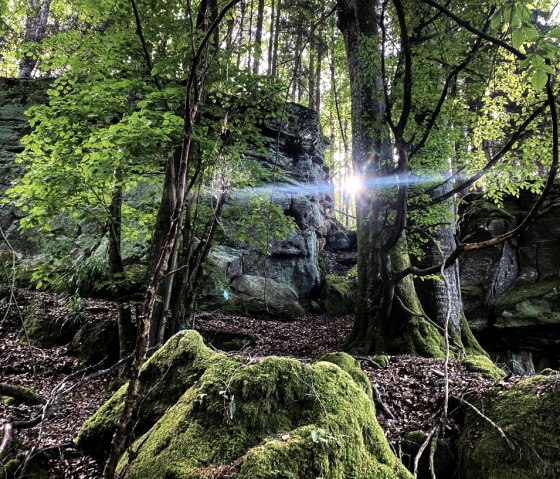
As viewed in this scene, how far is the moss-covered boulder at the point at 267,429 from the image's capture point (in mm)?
2023

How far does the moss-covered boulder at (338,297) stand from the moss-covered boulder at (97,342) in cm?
787

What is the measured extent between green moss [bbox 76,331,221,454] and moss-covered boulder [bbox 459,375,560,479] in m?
2.11

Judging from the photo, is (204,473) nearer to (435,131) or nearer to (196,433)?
(196,433)

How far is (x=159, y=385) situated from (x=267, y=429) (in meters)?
1.17

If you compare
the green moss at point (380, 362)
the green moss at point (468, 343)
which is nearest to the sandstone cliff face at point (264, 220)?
the green moss at point (380, 362)

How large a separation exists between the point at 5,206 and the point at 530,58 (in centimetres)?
1297

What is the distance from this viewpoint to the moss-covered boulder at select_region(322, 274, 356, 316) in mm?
12930

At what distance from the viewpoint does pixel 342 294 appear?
13.3 metres

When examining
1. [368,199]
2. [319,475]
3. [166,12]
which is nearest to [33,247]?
[166,12]

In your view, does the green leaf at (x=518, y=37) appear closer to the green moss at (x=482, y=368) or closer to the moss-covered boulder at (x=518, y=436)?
the moss-covered boulder at (x=518, y=436)

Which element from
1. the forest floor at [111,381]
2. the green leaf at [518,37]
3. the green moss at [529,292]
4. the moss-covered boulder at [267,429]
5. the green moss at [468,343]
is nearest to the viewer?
the green leaf at [518,37]

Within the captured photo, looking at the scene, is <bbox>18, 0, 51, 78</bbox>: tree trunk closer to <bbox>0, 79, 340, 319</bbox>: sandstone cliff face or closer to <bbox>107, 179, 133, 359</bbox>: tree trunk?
<bbox>0, 79, 340, 319</bbox>: sandstone cliff face

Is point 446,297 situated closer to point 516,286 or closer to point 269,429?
point 516,286

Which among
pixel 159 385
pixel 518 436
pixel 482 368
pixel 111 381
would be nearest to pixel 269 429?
pixel 159 385
